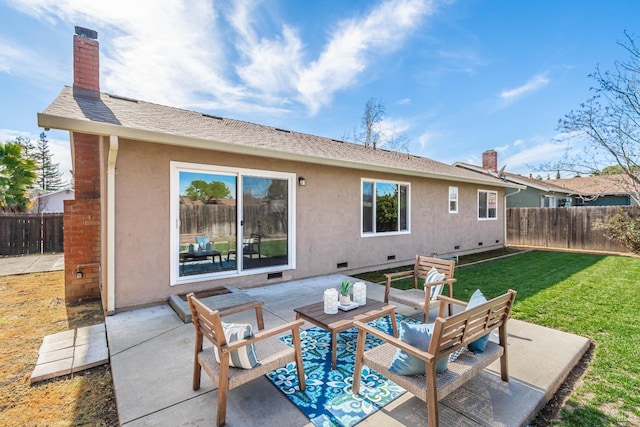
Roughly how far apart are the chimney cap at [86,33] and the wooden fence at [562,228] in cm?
1682

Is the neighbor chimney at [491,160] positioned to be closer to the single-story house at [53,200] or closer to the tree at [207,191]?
the tree at [207,191]

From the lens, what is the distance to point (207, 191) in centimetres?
566

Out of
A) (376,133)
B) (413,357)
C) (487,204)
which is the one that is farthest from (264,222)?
(376,133)

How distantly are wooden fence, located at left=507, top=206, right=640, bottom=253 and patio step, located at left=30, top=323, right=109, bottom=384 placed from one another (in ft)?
53.2

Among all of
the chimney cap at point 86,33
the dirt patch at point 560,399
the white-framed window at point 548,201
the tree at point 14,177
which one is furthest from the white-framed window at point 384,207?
the white-framed window at point 548,201

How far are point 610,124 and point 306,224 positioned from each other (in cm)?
1010

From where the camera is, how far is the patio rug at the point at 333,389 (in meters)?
2.35

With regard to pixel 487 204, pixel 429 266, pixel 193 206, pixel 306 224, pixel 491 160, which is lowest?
pixel 429 266

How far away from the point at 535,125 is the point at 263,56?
1221cm

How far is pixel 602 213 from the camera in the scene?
12.3m

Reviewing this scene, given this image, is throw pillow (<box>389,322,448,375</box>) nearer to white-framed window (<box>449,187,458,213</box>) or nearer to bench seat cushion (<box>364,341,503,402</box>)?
bench seat cushion (<box>364,341,503,402</box>)

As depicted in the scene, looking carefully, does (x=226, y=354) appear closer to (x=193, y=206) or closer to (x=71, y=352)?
(x=71, y=352)

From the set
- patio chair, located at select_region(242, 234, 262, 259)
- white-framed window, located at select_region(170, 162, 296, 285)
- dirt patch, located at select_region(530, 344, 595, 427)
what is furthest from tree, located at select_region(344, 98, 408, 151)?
dirt patch, located at select_region(530, 344, 595, 427)

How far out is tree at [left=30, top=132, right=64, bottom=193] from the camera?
38.7 meters
